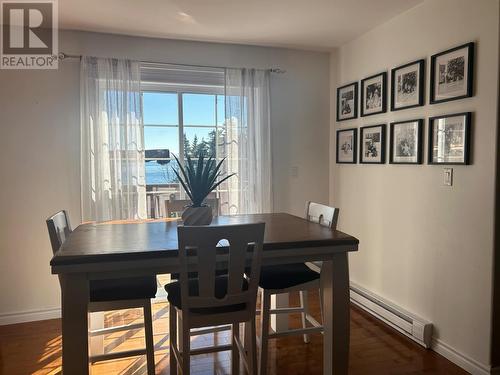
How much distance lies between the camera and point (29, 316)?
3.21 meters

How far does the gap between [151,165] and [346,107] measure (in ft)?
6.21

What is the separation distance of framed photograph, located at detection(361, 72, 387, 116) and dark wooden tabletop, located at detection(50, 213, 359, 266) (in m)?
1.37

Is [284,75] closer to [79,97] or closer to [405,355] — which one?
[79,97]

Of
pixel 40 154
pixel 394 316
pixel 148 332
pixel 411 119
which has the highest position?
pixel 411 119

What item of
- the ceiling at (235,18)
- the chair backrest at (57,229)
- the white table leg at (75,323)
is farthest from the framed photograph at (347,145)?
the white table leg at (75,323)

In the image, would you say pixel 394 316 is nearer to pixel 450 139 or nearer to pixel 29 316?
pixel 450 139

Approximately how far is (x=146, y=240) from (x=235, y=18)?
1947 mm

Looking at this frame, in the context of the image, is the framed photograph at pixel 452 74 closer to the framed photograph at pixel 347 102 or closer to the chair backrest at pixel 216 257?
the framed photograph at pixel 347 102

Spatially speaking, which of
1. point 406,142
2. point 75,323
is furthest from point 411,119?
point 75,323

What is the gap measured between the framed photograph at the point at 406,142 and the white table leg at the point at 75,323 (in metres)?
2.30

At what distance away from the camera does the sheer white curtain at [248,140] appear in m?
3.59

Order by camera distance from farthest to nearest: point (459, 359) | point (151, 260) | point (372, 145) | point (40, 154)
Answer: point (372, 145)
point (40, 154)
point (459, 359)
point (151, 260)

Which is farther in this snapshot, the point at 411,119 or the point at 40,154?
the point at 40,154

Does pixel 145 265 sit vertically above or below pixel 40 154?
below
